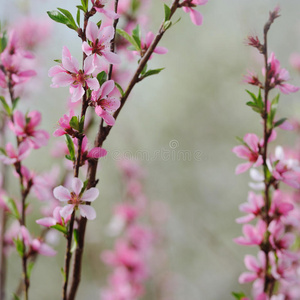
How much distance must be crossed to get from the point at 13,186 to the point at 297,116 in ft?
10.4

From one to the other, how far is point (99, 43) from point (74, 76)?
0.22 feet

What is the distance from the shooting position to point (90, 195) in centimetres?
62

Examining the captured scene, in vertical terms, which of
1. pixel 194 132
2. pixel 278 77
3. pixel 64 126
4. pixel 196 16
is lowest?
pixel 194 132

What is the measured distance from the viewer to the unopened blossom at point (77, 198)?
0.61 meters

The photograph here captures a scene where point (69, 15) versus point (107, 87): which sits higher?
point (69, 15)

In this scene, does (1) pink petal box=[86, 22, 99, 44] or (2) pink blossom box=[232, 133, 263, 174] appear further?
(2) pink blossom box=[232, 133, 263, 174]

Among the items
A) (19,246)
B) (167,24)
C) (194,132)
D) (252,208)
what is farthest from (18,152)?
(194,132)

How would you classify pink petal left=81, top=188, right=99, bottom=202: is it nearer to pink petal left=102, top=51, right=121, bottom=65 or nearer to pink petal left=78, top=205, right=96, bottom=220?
pink petal left=78, top=205, right=96, bottom=220

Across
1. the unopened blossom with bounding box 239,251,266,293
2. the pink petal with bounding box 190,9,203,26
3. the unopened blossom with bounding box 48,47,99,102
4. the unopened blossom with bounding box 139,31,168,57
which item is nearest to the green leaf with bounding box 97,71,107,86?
the unopened blossom with bounding box 48,47,99,102

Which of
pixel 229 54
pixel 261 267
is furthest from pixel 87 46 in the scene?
pixel 229 54

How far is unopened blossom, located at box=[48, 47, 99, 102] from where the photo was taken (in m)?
0.59

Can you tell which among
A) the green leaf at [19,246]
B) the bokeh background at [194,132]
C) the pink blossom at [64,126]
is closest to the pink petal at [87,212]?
the pink blossom at [64,126]

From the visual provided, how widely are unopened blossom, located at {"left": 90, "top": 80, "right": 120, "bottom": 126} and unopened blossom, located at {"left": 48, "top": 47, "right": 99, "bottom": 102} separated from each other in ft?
0.06

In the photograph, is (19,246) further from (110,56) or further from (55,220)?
(110,56)
